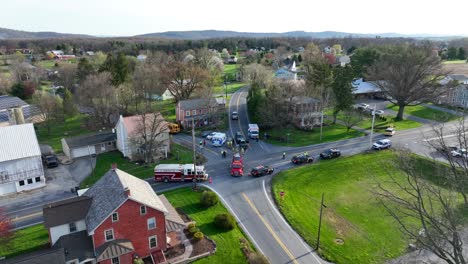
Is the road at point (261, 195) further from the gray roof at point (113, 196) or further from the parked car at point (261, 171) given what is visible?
the gray roof at point (113, 196)

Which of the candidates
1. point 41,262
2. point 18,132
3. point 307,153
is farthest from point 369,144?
point 18,132

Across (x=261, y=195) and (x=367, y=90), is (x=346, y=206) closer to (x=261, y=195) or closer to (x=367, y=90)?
(x=261, y=195)

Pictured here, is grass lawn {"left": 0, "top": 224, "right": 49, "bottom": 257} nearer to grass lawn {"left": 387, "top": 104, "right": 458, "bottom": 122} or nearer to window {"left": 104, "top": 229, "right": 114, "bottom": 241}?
window {"left": 104, "top": 229, "right": 114, "bottom": 241}

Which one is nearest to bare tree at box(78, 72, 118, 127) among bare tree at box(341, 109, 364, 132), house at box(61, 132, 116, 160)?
house at box(61, 132, 116, 160)

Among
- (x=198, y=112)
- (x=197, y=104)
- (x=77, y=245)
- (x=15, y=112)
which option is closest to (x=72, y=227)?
(x=77, y=245)

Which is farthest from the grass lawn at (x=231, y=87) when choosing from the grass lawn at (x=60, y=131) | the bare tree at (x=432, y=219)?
the bare tree at (x=432, y=219)
